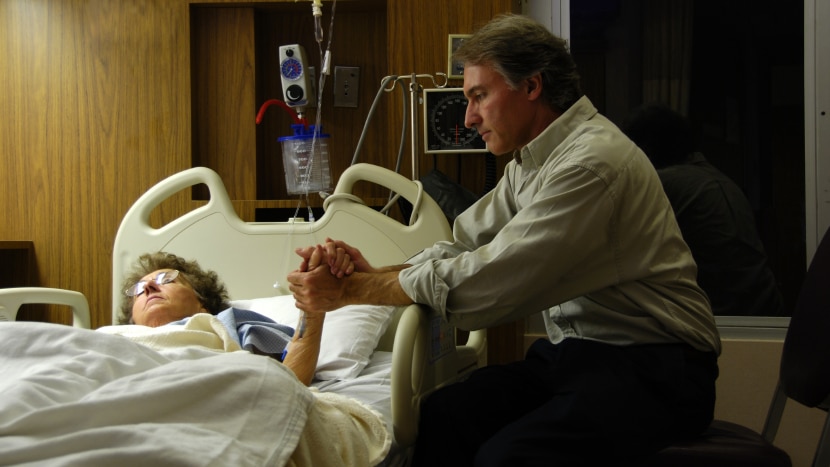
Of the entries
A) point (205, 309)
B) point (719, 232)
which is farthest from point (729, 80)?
point (205, 309)

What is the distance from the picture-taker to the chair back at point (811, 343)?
1.75m

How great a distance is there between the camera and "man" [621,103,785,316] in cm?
308

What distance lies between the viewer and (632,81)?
320 centimetres

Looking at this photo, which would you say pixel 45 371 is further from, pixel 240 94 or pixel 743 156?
pixel 743 156

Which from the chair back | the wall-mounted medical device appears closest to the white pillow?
the wall-mounted medical device

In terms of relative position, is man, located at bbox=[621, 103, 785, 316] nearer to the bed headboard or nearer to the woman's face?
the bed headboard

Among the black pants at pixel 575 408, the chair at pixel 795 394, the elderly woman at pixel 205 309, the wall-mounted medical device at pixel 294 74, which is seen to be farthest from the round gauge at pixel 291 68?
the chair at pixel 795 394

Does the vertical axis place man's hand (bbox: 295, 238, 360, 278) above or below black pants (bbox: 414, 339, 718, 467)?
above

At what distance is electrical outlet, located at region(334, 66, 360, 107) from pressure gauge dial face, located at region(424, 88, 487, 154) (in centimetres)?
52

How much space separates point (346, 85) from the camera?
10.9 feet

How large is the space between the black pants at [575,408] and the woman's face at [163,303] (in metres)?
0.81

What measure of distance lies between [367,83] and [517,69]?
1.53 meters

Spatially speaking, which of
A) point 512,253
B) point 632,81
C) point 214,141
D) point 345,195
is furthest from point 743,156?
point 214,141

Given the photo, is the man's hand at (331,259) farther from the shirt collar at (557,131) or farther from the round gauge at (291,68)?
the round gauge at (291,68)
